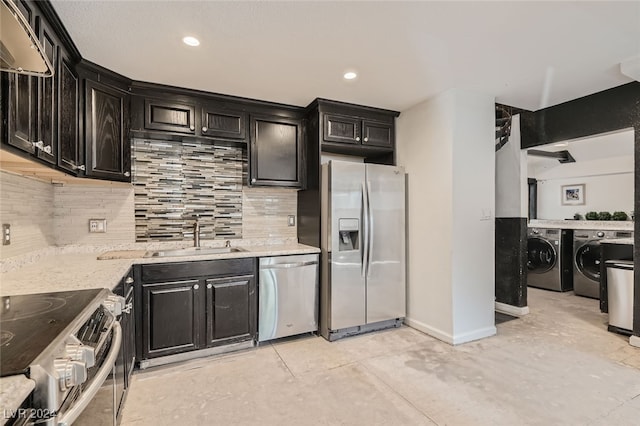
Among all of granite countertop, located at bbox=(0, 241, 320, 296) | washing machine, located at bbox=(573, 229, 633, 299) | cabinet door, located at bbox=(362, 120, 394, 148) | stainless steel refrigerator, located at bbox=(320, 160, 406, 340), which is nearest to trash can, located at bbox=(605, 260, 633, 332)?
washing machine, located at bbox=(573, 229, 633, 299)

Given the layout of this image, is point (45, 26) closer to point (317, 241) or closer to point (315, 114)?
point (315, 114)

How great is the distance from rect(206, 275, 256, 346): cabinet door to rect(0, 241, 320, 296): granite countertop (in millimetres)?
242

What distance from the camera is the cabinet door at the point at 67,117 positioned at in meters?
1.91

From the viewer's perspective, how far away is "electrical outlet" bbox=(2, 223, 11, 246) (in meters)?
1.84

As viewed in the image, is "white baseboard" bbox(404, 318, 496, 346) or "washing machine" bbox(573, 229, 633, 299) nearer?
"white baseboard" bbox(404, 318, 496, 346)

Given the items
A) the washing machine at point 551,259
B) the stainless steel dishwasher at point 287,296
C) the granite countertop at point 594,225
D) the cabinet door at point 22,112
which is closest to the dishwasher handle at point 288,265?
the stainless steel dishwasher at point 287,296

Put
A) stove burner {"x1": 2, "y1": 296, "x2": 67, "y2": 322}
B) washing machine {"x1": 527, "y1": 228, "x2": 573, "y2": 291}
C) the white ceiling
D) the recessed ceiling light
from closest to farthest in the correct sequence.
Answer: stove burner {"x1": 2, "y1": 296, "x2": 67, "y2": 322}, the white ceiling, the recessed ceiling light, washing machine {"x1": 527, "y1": 228, "x2": 573, "y2": 291}

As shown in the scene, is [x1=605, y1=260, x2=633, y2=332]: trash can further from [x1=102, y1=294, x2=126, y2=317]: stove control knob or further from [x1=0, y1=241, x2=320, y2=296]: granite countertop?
[x1=102, y1=294, x2=126, y2=317]: stove control knob

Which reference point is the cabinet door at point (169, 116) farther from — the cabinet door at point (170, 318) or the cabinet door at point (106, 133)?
the cabinet door at point (170, 318)

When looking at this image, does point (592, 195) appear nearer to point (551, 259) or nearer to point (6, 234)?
point (551, 259)

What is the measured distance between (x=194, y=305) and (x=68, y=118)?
1.60 metres

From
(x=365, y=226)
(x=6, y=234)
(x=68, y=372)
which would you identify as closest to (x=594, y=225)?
(x=365, y=226)

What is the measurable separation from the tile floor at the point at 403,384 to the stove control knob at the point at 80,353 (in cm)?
123

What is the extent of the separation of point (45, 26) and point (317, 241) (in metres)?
2.45
